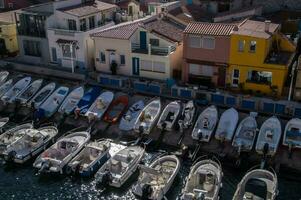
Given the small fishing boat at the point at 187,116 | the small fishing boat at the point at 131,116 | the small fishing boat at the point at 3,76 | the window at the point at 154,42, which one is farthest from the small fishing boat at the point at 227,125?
the small fishing boat at the point at 3,76

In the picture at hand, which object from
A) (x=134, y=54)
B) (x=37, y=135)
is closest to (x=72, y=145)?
(x=37, y=135)

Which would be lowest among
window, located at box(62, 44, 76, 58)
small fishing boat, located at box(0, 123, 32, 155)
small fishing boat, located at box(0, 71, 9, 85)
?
small fishing boat, located at box(0, 123, 32, 155)

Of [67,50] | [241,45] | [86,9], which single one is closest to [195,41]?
[241,45]

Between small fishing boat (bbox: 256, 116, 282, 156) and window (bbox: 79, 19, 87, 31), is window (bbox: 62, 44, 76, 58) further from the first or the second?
Result: small fishing boat (bbox: 256, 116, 282, 156)

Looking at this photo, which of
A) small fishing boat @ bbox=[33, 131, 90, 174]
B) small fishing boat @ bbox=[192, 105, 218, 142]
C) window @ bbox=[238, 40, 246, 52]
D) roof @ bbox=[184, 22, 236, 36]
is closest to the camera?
small fishing boat @ bbox=[33, 131, 90, 174]

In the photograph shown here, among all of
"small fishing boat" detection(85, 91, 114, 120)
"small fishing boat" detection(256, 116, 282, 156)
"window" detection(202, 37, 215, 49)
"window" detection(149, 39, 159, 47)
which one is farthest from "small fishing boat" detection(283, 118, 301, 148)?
"small fishing boat" detection(85, 91, 114, 120)

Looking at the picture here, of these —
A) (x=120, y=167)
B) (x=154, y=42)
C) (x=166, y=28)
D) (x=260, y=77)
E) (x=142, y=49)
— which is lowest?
(x=120, y=167)

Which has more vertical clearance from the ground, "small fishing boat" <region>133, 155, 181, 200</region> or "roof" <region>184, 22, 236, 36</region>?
"roof" <region>184, 22, 236, 36</region>

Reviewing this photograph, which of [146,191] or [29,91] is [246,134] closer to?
[146,191]
